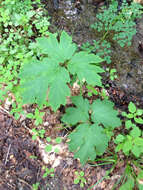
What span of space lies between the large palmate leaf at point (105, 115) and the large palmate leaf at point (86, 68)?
36 cm

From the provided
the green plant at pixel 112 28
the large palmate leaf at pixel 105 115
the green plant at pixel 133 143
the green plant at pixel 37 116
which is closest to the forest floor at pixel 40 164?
the green plant at pixel 37 116

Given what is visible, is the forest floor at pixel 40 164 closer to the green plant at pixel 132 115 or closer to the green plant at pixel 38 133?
the green plant at pixel 38 133

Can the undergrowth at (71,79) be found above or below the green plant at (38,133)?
above

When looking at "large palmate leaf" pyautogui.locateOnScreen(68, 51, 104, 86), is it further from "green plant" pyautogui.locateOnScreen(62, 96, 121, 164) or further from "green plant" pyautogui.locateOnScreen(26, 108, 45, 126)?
"green plant" pyautogui.locateOnScreen(26, 108, 45, 126)

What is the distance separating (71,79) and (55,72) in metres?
0.45

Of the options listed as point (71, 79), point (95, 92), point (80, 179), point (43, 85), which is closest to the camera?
point (43, 85)

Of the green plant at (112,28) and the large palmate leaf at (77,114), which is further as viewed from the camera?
the green plant at (112,28)

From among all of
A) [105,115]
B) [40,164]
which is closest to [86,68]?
[105,115]

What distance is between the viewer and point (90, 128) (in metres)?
1.84

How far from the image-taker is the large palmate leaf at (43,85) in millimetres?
1646

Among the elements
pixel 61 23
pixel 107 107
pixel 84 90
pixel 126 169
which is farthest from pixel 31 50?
pixel 126 169

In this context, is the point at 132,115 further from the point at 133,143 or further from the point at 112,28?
the point at 112,28

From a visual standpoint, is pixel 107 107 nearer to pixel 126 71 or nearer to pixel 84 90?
pixel 84 90

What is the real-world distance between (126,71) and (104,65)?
0.34 metres
